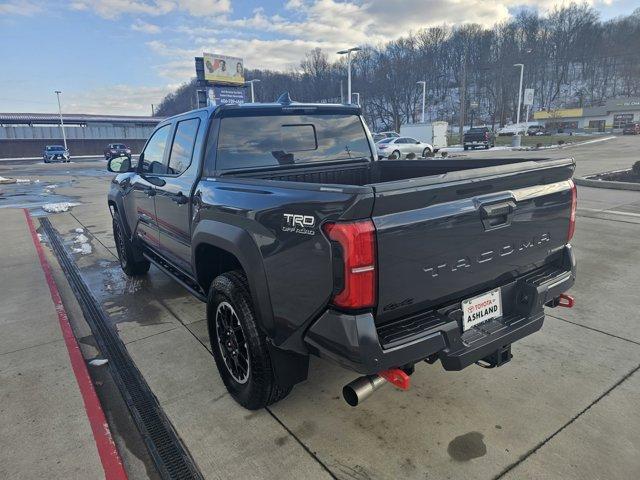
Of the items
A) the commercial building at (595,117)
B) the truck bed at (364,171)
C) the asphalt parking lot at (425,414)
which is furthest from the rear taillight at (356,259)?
the commercial building at (595,117)

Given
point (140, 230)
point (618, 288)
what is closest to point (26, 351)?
point (140, 230)

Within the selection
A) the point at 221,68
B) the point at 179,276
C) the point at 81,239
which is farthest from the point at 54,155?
the point at 179,276

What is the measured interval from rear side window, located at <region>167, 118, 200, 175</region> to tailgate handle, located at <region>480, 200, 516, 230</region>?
7.68 ft

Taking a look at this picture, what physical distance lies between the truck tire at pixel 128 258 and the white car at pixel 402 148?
23.0 m

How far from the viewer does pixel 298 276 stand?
7.17 ft

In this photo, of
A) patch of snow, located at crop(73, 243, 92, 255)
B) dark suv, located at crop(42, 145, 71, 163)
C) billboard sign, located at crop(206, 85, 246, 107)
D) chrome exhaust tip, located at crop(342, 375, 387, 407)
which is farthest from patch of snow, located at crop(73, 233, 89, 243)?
dark suv, located at crop(42, 145, 71, 163)

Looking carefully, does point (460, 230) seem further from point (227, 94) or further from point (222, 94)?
point (227, 94)

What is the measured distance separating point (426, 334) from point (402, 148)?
27667 millimetres

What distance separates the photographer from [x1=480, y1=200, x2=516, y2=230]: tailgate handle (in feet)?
7.52

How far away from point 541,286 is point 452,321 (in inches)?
31.5

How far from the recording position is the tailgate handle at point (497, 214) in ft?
7.52

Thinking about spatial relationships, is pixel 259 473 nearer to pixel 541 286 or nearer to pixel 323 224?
pixel 323 224

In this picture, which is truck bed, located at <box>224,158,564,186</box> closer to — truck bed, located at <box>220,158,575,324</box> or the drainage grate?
truck bed, located at <box>220,158,575,324</box>

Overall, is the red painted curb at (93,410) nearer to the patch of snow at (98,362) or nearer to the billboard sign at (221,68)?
the patch of snow at (98,362)
